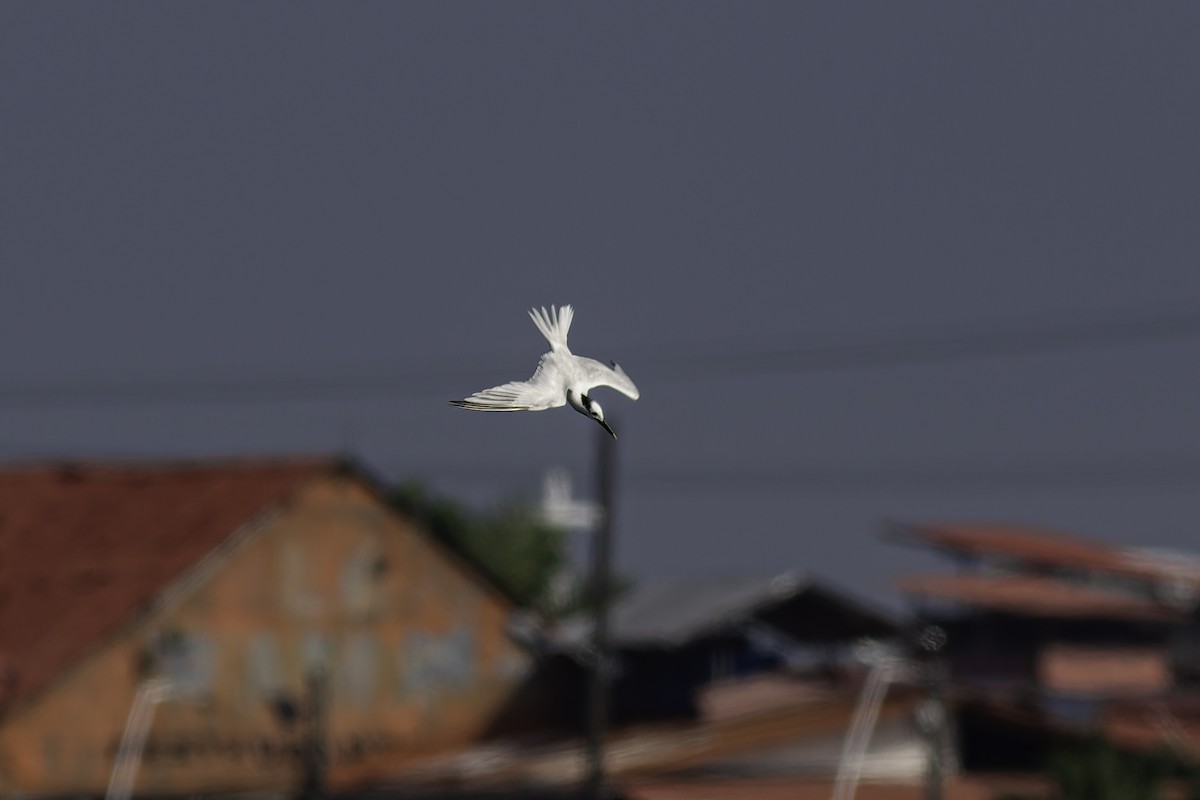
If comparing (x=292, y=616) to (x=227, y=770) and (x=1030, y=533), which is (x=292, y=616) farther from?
(x=1030, y=533)

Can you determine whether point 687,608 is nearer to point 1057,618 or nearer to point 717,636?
point 717,636

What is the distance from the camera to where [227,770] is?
5491 cm

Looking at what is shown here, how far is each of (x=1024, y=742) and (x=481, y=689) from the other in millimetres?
14468

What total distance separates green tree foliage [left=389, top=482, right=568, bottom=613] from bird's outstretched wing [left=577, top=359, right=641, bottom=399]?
73765 millimetres

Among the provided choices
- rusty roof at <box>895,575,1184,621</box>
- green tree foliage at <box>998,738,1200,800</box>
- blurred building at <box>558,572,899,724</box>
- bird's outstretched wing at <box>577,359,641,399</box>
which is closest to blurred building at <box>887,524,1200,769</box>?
rusty roof at <box>895,575,1184,621</box>

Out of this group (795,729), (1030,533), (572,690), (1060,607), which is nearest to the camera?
(795,729)

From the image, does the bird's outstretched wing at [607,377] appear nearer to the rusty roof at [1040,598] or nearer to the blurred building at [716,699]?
the blurred building at [716,699]

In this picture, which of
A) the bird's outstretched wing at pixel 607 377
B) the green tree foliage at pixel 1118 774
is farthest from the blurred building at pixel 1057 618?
A: the bird's outstretched wing at pixel 607 377

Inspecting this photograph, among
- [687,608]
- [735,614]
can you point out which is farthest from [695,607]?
[735,614]

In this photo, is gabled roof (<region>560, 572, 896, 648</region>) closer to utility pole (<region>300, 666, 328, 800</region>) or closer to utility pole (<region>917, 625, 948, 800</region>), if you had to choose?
utility pole (<region>917, 625, 948, 800</region>)

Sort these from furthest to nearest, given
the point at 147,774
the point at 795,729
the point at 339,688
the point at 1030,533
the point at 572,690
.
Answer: the point at 1030,533 < the point at 572,690 < the point at 339,688 < the point at 147,774 < the point at 795,729

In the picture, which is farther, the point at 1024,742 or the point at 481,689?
the point at 481,689

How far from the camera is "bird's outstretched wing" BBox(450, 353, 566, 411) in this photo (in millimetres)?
11887

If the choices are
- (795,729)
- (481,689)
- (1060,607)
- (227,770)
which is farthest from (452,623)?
(1060,607)
